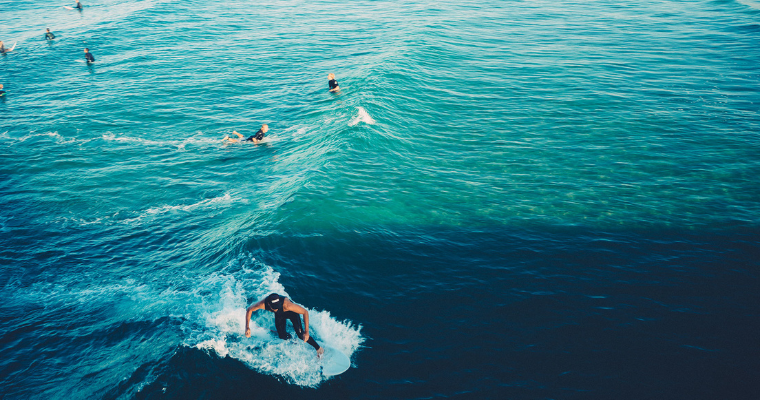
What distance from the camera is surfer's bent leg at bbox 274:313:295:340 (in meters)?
13.6

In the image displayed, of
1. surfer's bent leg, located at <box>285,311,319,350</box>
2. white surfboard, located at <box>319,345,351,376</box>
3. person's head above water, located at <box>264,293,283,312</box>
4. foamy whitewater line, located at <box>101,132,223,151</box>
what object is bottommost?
white surfboard, located at <box>319,345,351,376</box>

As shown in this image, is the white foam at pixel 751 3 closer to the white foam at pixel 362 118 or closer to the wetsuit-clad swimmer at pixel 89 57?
the white foam at pixel 362 118

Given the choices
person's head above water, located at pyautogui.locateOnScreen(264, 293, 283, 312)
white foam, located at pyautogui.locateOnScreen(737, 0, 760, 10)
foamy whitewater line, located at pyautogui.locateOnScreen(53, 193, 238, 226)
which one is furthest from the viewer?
white foam, located at pyautogui.locateOnScreen(737, 0, 760, 10)

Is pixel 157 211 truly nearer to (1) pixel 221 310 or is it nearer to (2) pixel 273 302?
(1) pixel 221 310

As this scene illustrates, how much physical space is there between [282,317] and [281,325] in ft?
1.32

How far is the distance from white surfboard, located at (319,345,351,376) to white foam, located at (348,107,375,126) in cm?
2005

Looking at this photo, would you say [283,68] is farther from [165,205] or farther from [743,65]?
[743,65]

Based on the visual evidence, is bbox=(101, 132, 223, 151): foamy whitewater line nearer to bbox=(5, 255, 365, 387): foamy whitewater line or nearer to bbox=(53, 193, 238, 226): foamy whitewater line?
bbox=(53, 193, 238, 226): foamy whitewater line

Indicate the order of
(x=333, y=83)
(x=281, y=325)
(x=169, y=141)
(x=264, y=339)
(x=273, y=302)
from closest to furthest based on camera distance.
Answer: (x=273, y=302) → (x=281, y=325) → (x=264, y=339) → (x=169, y=141) → (x=333, y=83)

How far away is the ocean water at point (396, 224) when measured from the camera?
13797 millimetres

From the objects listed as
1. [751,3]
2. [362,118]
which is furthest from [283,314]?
[751,3]

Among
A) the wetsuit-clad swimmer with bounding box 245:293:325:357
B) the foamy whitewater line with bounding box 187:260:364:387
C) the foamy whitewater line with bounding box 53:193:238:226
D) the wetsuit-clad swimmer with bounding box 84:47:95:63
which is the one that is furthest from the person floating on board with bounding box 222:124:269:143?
the wetsuit-clad swimmer with bounding box 84:47:95:63

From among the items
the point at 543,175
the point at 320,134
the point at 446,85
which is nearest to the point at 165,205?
the point at 320,134

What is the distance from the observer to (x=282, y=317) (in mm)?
13648
